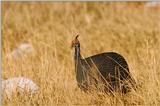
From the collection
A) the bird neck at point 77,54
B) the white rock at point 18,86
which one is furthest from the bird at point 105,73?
the white rock at point 18,86

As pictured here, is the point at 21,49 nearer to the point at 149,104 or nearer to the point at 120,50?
the point at 120,50

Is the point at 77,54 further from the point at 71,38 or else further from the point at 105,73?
the point at 71,38

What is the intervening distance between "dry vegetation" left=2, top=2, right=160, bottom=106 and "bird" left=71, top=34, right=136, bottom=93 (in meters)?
0.08

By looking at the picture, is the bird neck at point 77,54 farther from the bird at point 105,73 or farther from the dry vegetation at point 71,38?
the dry vegetation at point 71,38

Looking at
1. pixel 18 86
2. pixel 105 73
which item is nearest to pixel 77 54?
pixel 105 73

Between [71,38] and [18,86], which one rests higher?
[71,38]

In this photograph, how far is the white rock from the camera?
5.07 metres

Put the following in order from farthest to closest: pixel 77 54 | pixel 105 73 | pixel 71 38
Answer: pixel 71 38, pixel 77 54, pixel 105 73

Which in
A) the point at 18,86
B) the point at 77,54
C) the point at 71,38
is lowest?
the point at 18,86

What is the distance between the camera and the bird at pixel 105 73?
16.2 feet

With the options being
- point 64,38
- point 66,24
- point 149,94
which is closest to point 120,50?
point 64,38

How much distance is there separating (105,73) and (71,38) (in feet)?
9.34

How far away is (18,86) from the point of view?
201 inches

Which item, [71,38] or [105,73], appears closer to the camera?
[105,73]
